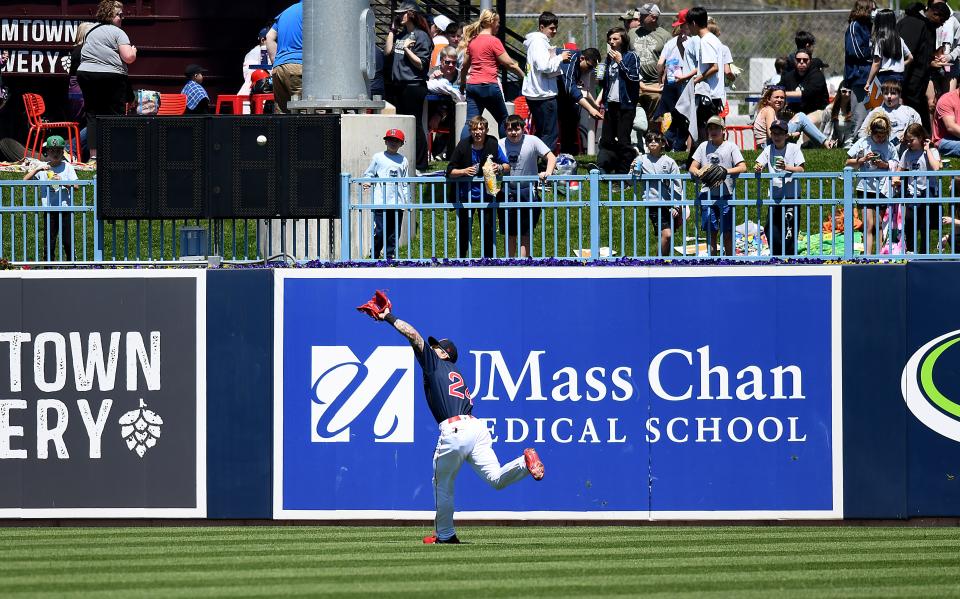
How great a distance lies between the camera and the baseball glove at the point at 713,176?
14359 mm

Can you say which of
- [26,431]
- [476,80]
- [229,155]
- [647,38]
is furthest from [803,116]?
[26,431]

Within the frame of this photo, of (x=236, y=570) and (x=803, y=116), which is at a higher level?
(x=803, y=116)

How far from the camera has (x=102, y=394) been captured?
14.4 m

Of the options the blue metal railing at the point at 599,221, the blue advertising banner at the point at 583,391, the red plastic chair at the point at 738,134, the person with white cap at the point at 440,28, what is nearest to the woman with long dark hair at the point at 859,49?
the red plastic chair at the point at 738,134

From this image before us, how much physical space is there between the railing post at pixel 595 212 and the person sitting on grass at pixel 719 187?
3.13 feet

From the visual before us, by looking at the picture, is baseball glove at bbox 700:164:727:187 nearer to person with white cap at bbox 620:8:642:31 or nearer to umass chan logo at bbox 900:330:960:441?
umass chan logo at bbox 900:330:960:441

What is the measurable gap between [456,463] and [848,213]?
4689mm

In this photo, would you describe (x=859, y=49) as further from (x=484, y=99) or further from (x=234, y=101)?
(x=234, y=101)

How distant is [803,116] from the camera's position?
21016 mm

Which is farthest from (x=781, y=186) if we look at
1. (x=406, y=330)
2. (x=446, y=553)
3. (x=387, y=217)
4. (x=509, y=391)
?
(x=446, y=553)

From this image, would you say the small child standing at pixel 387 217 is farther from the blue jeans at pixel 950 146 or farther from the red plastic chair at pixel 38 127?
the red plastic chair at pixel 38 127

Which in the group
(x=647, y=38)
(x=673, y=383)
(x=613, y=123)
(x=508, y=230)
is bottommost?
(x=673, y=383)

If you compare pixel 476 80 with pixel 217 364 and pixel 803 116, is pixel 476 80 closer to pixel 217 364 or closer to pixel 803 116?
pixel 803 116

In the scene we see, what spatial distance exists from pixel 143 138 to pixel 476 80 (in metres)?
5.81
